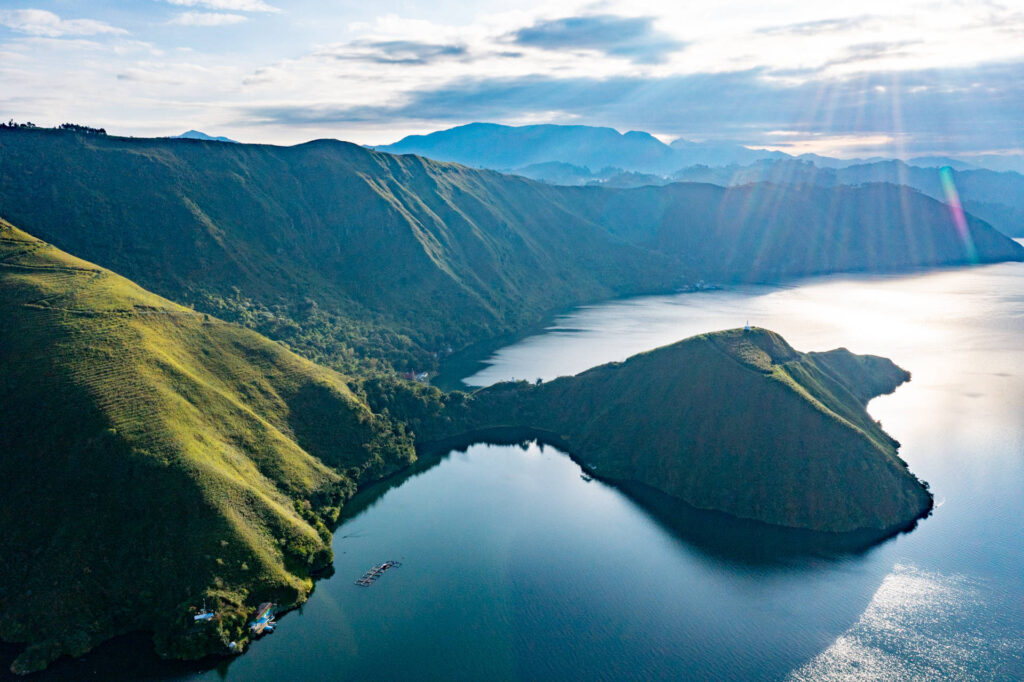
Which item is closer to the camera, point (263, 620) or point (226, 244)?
point (263, 620)

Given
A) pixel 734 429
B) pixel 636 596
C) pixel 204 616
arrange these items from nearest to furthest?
pixel 204 616 < pixel 636 596 < pixel 734 429

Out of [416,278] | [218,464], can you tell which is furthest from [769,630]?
[416,278]

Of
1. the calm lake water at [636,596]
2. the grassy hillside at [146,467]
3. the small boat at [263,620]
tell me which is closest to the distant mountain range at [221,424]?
the grassy hillside at [146,467]

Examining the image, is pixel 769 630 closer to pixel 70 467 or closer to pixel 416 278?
pixel 70 467

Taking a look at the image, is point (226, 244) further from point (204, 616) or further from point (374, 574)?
point (204, 616)

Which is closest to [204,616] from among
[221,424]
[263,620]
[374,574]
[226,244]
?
[263,620]

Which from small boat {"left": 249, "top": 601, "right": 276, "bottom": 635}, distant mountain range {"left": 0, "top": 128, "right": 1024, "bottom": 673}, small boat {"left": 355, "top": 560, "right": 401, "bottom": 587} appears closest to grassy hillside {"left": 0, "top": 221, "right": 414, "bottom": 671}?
distant mountain range {"left": 0, "top": 128, "right": 1024, "bottom": 673}
